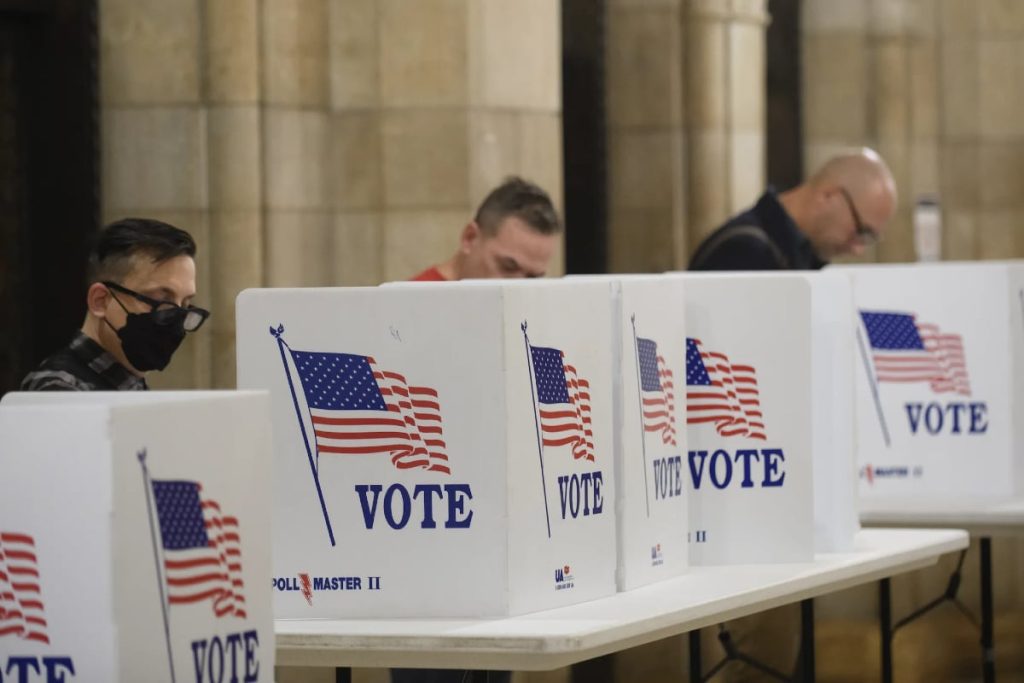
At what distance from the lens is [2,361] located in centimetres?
771

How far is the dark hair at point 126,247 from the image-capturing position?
4.90m

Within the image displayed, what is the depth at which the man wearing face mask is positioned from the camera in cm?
483

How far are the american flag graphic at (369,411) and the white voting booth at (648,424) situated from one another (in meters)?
0.51

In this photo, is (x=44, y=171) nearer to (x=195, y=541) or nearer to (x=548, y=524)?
(x=548, y=524)

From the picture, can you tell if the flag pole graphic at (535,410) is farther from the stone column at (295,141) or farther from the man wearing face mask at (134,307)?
the stone column at (295,141)

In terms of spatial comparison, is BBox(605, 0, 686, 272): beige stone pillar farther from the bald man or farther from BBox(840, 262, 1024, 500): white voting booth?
BBox(840, 262, 1024, 500): white voting booth

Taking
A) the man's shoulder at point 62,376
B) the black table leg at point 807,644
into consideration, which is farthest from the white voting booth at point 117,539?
the black table leg at point 807,644

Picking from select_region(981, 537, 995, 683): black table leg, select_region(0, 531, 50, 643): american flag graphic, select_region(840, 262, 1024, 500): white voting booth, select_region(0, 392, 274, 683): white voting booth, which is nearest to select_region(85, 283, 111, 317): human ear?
select_region(0, 392, 274, 683): white voting booth

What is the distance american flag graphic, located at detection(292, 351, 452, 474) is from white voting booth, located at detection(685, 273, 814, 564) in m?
1.02

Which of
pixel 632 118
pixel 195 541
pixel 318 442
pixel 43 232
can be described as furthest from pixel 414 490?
pixel 632 118

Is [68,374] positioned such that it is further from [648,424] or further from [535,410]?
[648,424]

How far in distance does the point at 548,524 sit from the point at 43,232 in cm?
372

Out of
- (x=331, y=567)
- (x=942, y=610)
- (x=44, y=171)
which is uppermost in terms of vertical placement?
(x=44, y=171)

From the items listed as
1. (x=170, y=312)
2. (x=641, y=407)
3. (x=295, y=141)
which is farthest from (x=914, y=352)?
(x=170, y=312)
